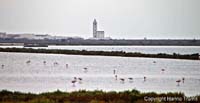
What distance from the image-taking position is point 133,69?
68.4 meters

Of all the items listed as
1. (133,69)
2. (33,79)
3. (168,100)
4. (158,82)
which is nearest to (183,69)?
(133,69)

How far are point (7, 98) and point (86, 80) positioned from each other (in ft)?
68.3

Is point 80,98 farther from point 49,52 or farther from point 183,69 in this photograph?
point 49,52

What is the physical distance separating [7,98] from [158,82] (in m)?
22.5

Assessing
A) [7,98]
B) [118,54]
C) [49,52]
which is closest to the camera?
[7,98]

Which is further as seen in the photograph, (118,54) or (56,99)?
(118,54)

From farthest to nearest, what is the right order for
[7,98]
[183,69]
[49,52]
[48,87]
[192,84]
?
[49,52] < [183,69] < [192,84] < [48,87] < [7,98]

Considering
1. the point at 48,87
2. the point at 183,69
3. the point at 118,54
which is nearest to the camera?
the point at 48,87

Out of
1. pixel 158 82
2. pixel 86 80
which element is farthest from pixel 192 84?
pixel 86 80

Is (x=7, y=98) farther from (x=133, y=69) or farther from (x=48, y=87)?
(x=133, y=69)

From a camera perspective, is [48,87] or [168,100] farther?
[48,87]

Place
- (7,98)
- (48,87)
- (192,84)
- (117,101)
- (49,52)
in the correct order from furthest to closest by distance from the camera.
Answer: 1. (49,52)
2. (192,84)
3. (48,87)
4. (7,98)
5. (117,101)

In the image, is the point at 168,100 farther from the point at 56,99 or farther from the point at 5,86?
the point at 5,86

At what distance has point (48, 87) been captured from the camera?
41.8 metres
